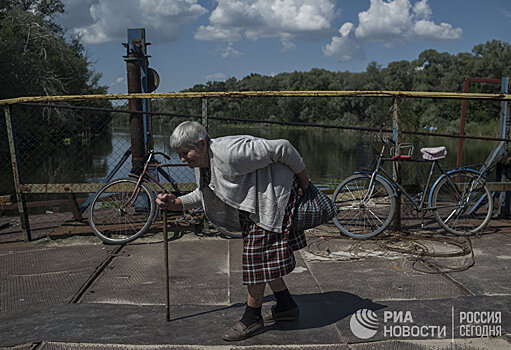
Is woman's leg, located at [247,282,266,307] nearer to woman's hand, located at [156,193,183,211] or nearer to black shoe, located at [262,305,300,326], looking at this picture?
black shoe, located at [262,305,300,326]

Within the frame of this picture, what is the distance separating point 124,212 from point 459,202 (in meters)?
4.05

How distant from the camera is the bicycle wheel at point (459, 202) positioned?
204 inches

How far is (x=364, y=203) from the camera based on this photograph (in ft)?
17.2

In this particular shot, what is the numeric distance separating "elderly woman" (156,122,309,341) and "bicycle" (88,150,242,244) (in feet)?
8.03

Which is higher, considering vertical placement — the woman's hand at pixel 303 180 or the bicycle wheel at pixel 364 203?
the woman's hand at pixel 303 180

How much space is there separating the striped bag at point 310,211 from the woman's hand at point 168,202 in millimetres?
788

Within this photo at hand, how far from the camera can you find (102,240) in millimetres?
5125

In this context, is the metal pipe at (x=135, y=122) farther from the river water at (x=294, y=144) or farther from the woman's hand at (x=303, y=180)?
the woman's hand at (x=303, y=180)

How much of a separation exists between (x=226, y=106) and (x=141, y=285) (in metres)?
2.72

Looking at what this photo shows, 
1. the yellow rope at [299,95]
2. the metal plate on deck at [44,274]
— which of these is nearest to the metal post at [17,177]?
the yellow rope at [299,95]

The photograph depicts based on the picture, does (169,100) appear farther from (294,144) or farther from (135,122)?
(294,144)

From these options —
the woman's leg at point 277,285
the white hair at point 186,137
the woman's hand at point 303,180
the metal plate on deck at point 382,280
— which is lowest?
the metal plate on deck at point 382,280

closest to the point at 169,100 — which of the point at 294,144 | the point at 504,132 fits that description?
the point at 294,144

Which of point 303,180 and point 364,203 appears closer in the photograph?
point 303,180
